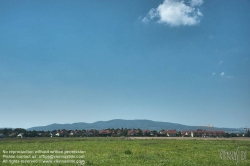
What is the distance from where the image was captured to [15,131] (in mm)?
149375

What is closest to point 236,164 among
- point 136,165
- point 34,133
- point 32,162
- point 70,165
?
point 136,165

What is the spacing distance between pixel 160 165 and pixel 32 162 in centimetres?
1426

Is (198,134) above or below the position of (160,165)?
below

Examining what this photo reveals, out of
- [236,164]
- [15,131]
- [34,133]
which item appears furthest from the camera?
[15,131]

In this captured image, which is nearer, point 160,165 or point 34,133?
point 160,165

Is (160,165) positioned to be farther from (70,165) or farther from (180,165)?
(70,165)

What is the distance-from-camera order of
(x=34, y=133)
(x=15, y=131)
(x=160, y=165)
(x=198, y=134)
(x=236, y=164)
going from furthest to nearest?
(x=198, y=134) → (x=15, y=131) → (x=34, y=133) → (x=236, y=164) → (x=160, y=165)

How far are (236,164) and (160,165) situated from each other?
8.76 meters

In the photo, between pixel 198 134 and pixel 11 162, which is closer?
pixel 11 162

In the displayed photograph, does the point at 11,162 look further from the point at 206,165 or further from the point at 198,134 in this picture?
the point at 198,134

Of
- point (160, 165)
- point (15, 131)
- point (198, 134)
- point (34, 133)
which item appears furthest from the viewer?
point (198, 134)

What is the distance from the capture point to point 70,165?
75.6 ft

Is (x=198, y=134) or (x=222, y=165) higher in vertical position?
(x=222, y=165)

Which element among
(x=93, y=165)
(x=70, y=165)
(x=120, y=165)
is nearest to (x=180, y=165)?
(x=120, y=165)
